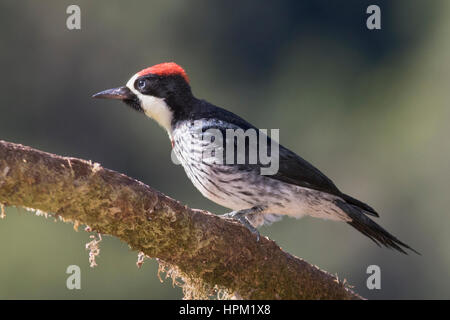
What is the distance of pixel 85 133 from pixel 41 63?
13.2ft

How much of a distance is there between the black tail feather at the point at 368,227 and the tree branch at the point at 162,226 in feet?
1.75

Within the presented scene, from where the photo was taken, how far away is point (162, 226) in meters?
4.20

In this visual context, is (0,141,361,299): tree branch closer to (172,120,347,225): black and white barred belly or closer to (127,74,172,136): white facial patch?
(172,120,347,225): black and white barred belly

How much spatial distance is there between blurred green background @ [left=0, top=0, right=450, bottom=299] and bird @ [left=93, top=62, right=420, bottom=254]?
948cm

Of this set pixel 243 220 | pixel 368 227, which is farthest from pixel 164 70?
pixel 368 227

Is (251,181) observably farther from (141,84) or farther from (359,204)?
(141,84)

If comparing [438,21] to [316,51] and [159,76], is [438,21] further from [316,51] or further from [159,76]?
[159,76]

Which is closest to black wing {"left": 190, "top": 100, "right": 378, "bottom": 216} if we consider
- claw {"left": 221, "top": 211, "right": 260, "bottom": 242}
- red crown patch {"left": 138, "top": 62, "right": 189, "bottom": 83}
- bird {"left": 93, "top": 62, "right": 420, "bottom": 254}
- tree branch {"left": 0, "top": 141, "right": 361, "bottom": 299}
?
bird {"left": 93, "top": 62, "right": 420, "bottom": 254}

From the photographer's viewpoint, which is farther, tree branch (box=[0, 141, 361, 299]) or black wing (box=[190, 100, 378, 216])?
black wing (box=[190, 100, 378, 216])

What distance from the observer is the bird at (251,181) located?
534cm

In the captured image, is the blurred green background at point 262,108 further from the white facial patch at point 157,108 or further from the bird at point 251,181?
the bird at point 251,181

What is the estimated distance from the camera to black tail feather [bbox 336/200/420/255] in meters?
5.29

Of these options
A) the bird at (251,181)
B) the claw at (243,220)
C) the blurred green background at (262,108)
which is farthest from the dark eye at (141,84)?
the blurred green background at (262,108)

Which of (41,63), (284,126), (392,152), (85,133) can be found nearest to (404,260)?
(392,152)
